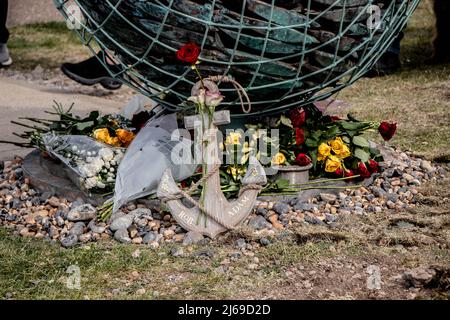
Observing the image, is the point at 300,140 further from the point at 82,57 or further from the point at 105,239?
the point at 82,57

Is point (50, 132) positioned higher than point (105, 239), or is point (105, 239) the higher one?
point (50, 132)

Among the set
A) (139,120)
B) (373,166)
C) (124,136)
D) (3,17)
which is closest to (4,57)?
(3,17)

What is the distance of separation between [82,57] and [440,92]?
389 cm

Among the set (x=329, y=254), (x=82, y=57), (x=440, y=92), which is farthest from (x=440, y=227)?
(x=82, y=57)

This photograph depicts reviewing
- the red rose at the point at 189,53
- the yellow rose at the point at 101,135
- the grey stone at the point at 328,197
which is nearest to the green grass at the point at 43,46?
the yellow rose at the point at 101,135

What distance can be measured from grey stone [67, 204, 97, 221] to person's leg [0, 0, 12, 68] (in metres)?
4.06

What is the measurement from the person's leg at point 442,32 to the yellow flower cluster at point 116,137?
3.95 meters

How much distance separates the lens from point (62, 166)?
3918mm

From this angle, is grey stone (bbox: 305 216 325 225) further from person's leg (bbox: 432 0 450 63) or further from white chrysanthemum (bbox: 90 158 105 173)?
person's leg (bbox: 432 0 450 63)

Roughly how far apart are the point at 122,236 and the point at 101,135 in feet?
2.82

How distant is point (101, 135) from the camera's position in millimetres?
3969

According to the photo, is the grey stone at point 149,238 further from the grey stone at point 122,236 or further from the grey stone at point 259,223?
the grey stone at point 259,223

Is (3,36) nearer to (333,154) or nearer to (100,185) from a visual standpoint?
(100,185)

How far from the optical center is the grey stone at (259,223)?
132 inches
